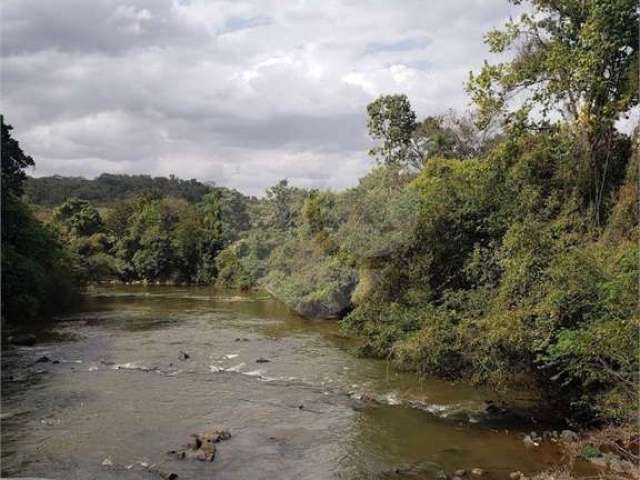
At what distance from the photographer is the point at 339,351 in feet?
86.3

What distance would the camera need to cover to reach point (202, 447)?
14789 mm

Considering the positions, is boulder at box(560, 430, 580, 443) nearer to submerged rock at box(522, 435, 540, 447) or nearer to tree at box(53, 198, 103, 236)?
submerged rock at box(522, 435, 540, 447)

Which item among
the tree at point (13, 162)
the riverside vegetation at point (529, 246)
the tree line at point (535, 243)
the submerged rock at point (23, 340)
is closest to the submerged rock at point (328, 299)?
the riverside vegetation at point (529, 246)

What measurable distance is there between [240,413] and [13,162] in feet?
91.1

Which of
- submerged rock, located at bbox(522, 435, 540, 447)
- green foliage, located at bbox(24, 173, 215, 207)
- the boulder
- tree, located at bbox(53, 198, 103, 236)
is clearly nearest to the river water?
submerged rock, located at bbox(522, 435, 540, 447)

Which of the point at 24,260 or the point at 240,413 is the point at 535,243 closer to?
the point at 240,413

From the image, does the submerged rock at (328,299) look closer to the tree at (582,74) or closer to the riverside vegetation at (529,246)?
the riverside vegetation at (529,246)

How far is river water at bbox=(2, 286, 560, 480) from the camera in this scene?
14016 millimetres

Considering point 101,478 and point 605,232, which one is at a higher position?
point 605,232

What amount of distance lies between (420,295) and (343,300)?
1321cm

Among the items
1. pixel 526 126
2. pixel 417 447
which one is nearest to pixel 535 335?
pixel 417 447

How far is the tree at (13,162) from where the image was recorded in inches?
1441

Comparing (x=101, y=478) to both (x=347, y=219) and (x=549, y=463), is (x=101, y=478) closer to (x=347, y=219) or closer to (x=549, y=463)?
(x=549, y=463)

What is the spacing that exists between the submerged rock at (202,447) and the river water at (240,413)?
23 centimetres
